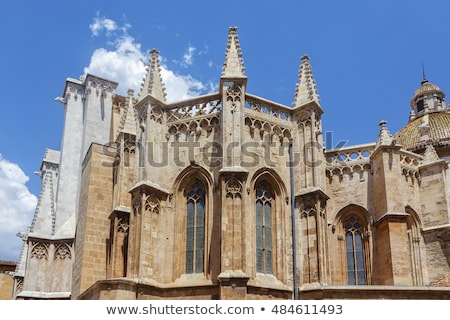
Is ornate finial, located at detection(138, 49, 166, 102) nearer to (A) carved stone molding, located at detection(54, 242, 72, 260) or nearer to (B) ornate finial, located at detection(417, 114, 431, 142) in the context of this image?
(A) carved stone molding, located at detection(54, 242, 72, 260)

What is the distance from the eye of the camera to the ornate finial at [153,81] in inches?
856

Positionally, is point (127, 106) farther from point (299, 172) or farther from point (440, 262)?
point (440, 262)

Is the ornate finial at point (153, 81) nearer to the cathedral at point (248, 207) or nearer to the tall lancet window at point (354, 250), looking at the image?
the cathedral at point (248, 207)

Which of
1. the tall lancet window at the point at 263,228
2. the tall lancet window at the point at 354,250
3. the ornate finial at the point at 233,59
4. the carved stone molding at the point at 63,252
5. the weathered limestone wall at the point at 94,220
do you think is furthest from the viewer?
the carved stone molding at the point at 63,252

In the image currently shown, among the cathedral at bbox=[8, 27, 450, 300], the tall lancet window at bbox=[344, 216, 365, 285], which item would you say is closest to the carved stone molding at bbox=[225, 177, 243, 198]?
the cathedral at bbox=[8, 27, 450, 300]

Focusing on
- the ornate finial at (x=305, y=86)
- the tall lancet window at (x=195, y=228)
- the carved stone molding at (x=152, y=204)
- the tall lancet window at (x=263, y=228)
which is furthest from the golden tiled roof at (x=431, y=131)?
the carved stone molding at (x=152, y=204)

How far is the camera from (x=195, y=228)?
2031 cm

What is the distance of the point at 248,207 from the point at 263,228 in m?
1.26

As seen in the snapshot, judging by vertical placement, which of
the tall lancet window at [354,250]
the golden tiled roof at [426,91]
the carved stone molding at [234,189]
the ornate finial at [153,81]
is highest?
the golden tiled roof at [426,91]

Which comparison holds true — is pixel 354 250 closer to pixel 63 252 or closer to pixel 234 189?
pixel 234 189

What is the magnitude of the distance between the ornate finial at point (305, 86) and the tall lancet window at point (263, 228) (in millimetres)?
3941

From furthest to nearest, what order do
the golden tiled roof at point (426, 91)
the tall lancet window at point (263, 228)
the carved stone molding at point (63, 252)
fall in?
the golden tiled roof at point (426, 91)
the carved stone molding at point (63, 252)
the tall lancet window at point (263, 228)
